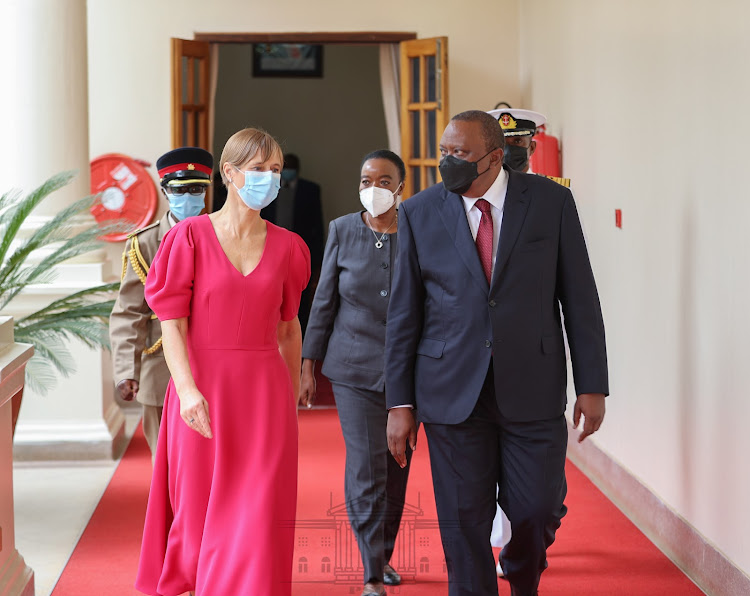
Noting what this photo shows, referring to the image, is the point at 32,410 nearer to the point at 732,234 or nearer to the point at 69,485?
the point at 69,485

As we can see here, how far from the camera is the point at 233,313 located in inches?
123

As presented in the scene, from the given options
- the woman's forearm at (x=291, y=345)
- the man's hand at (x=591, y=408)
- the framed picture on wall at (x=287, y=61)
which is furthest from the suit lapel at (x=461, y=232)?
the framed picture on wall at (x=287, y=61)

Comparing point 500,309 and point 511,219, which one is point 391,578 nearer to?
point 500,309

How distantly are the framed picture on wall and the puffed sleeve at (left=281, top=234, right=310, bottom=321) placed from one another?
9431 millimetres

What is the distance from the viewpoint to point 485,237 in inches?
119

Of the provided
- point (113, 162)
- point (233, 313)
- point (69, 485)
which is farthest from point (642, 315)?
point (113, 162)

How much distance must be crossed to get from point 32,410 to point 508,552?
4034 mm

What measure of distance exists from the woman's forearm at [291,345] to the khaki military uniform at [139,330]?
2.23 feet

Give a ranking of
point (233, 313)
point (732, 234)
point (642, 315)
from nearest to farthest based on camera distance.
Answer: point (233, 313)
point (732, 234)
point (642, 315)

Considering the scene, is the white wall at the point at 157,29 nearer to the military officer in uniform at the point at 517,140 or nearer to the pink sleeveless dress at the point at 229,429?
the military officer in uniform at the point at 517,140

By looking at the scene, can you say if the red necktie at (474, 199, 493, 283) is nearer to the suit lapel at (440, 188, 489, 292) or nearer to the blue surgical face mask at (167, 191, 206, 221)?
the suit lapel at (440, 188, 489, 292)

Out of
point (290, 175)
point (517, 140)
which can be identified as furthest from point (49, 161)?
point (290, 175)

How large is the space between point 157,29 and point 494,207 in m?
5.58

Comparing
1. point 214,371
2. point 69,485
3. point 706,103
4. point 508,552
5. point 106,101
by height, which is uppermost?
point 106,101
